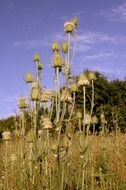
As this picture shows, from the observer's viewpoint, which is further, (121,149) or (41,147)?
(121,149)

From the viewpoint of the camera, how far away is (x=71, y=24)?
3590mm

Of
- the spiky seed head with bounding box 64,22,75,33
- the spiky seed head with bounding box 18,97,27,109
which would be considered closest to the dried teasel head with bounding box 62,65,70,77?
the spiky seed head with bounding box 64,22,75,33

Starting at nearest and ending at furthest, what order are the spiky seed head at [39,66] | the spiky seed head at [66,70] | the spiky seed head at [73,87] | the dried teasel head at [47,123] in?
the spiky seed head at [66,70]
the dried teasel head at [47,123]
the spiky seed head at [73,87]
the spiky seed head at [39,66]

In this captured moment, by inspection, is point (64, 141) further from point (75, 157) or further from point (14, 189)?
point (75, 157)

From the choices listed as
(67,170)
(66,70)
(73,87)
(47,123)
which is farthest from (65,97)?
(67,170)

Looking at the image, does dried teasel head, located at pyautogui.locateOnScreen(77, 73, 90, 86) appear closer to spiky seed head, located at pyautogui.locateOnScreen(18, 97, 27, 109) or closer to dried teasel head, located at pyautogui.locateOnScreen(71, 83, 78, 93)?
dried teasel head, located at pyautogui.locateOnScreen(71, 83, 78, 93)

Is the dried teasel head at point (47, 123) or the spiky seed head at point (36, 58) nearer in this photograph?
the dried teasel head at point (47, 123)

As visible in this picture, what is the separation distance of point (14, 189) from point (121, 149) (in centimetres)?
325

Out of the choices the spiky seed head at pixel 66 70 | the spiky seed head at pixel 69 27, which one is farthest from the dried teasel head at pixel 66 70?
the spiky seed head at pixel 69 27

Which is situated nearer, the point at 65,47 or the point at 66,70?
the point at 66,70

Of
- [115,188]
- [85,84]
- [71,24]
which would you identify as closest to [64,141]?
[85,84]

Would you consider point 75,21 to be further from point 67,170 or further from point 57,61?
point 67,170

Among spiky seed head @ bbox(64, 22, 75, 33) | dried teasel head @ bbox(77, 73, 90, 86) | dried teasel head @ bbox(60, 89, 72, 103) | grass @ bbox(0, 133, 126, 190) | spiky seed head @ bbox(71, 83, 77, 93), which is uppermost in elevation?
spiky seed head @ bbox(64, 22, 75, 33)

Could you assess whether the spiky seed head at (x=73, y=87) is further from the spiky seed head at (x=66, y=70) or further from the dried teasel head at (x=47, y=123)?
the spiky seed head at (x=66, y=70)
